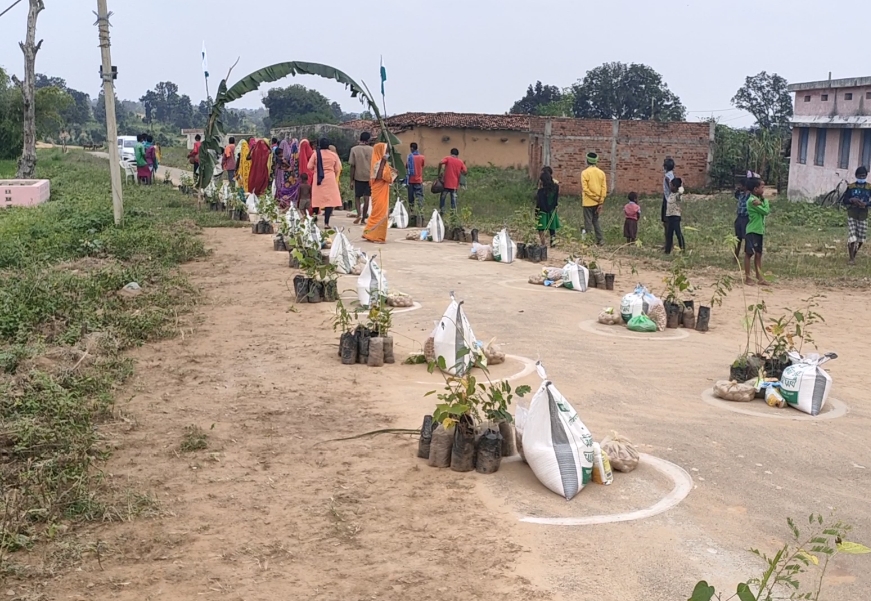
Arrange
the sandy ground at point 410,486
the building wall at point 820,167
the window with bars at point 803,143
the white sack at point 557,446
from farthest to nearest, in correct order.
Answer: the window with bars at point 803,143, the building wall at point 820,167, the white sack at point 557,446, the sandy ground at point 410,486

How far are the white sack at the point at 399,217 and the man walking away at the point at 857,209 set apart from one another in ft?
26.0

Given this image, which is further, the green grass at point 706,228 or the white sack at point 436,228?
the white sack at point 436,228

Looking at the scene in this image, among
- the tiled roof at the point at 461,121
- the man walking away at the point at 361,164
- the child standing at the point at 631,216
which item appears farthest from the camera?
the tiled roof at the point at 461,121

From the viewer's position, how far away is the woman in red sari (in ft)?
56.3

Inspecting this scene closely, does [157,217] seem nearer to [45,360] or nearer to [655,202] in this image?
[45,360]

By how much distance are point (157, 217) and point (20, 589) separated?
47.6 ft

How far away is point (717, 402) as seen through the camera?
6812 millimetres

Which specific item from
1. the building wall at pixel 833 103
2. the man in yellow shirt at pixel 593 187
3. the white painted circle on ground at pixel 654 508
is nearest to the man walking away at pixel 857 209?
the man in yellow shirt at pixel 593 187

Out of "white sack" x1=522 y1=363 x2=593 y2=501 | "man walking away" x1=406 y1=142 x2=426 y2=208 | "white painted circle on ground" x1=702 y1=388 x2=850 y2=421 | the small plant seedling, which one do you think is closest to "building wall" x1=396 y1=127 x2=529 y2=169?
"man walking away" x1=406 y1=142 x2=426 y2=208

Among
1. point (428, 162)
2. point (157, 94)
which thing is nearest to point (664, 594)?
point (428, 162)

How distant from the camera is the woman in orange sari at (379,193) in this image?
1494 cm

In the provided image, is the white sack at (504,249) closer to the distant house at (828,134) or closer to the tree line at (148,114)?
the tree line at (148,114)

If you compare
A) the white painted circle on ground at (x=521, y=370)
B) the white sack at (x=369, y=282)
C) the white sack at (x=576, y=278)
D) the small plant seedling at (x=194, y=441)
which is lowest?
the small plant seedling at (x=194, y=441)

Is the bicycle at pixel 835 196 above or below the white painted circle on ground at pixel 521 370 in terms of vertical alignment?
above
